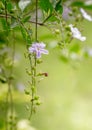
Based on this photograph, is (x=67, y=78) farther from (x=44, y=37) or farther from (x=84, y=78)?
(x=44, y=37)

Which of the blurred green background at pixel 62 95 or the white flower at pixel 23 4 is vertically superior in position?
the blurred green background at pixel 62 95

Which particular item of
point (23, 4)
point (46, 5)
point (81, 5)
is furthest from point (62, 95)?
point (46, 5)

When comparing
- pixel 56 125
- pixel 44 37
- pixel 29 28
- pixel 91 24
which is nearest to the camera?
pixel 29 28

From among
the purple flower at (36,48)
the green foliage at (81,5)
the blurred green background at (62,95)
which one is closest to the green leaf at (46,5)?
the purple flower at (36,48)

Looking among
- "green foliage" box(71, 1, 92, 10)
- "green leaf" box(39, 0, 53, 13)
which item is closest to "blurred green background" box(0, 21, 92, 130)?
"green foliage" box(71, 1, 92, 10)

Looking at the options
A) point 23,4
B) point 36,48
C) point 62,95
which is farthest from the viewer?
point 62,95

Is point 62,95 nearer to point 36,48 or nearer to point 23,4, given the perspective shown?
point 23,4

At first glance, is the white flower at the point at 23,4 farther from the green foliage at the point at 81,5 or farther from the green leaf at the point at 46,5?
the green foliage at the point at 81,5

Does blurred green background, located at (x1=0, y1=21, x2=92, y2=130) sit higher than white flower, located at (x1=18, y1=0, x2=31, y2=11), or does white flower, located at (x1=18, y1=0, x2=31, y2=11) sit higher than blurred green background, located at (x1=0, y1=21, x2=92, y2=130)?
blurred green background, located at (x1=0, y1=21, x2=92, y2=130)

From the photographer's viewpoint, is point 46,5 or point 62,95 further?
point 62,95

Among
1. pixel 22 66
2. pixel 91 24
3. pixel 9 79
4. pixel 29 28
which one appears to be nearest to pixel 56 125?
pixel 22 66

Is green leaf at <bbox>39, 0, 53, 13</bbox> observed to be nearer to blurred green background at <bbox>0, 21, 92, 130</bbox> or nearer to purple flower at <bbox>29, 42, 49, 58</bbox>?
purple flower at <bbox>29, 42, 49, 58</bbox>
